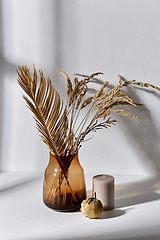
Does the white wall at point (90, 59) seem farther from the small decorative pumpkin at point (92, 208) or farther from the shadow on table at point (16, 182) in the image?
the small decorative pumpkin at point (92, 208)

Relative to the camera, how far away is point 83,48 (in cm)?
113

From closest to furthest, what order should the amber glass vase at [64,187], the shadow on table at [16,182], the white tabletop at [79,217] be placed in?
the white tabletop at [79,217] → the amber glass vase at [64,187] → the shadow on table at [16,182]

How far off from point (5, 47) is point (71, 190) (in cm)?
67

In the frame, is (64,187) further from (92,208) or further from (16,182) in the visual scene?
(16,182)

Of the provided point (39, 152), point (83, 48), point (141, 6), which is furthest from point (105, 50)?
point (39, 152)

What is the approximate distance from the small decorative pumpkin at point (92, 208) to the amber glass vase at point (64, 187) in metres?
0.06

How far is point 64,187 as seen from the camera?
2.98ft

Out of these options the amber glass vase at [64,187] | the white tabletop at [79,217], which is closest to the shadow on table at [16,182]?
the white tabletop at [79,217]

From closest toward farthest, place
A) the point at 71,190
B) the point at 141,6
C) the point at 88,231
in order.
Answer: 1. the point at 88,231
2. the point at 71,190
3. the point at 141,6

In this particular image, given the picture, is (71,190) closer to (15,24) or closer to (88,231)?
(88,231)

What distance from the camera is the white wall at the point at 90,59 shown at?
43.6 inches

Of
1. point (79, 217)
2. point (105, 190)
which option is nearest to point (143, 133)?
point (105, 190)

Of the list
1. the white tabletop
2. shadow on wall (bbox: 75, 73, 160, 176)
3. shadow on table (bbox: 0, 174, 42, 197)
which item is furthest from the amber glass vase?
shadow on wall (bbox: 75, 73, 160, 176)

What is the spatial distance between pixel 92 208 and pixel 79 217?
0.06 m
